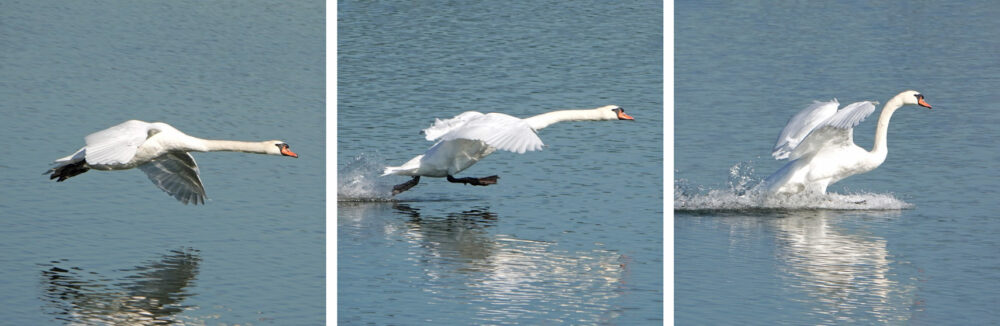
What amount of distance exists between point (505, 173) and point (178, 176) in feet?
5.96

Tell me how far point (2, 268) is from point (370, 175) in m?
2.05

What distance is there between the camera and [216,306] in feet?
26.2

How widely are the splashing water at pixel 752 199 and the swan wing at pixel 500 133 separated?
3.40 ft

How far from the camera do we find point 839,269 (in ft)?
27.4

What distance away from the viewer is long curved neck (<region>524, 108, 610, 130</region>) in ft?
31.2

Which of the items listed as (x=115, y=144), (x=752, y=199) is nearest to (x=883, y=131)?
(x=752, y=199)

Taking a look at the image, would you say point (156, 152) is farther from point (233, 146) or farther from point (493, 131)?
point (493, 131)

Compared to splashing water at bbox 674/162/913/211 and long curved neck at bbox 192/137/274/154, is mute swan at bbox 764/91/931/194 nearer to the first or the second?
splashing water at bbox 674/162/913/211

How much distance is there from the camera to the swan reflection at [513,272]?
765 cm

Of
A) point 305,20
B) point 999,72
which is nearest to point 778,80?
point 999,72

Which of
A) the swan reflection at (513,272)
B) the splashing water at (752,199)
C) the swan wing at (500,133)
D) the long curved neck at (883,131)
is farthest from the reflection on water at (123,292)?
the long curved neck at (883,131)

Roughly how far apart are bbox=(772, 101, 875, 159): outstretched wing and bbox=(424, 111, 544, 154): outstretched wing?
5.30ft

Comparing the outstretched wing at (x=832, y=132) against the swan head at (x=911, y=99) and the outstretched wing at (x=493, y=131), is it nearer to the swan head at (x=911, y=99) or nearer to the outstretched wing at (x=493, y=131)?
the swan head at (x=911, y=99)

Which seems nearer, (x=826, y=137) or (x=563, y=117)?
(x=563, y=117)
